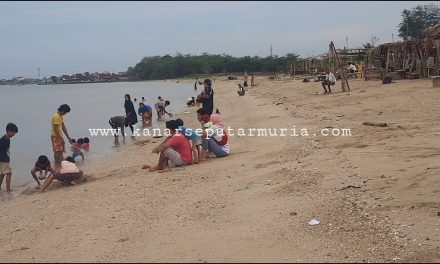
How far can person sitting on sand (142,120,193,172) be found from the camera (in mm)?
8625

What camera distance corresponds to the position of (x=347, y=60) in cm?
3441

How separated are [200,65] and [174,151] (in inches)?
3666

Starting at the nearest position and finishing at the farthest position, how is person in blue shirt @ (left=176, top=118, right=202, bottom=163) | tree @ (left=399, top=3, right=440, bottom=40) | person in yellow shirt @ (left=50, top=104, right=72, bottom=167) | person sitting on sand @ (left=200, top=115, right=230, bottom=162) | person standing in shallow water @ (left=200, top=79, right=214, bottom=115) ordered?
1. person in blue shirt @ (left=176, top=118, right=202, bottom=163)
2. person sitting on sand @ (left=200, top=115, right=230, bottom=162)
3. person in yellow shirt @ (left=50, top=104, right=72, bottom=167)
4. person standing in shallow water @ (left=200, top=79, right=214, bottom=115)
5. tree @ (left=399, top=3, right=440, bottom=40)

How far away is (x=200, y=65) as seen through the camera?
100562 mm

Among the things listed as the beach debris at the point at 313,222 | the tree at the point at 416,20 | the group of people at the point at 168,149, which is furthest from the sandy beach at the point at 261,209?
the tree at the point at 416,20

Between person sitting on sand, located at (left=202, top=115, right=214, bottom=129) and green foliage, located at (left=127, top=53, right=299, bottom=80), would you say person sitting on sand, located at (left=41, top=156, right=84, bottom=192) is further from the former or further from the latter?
green foliage, located at (left=127, top=53, right=299, bottom=80)

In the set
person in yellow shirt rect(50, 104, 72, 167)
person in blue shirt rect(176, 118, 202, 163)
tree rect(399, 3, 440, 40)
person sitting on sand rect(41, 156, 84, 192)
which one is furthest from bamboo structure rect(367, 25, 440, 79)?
person sitting on sand rect(41, 156, 84, 192)

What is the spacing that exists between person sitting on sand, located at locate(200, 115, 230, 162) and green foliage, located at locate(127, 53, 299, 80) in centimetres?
5109

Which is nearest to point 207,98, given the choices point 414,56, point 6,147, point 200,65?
point 6,147

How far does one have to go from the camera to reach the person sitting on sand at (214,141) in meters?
9.14

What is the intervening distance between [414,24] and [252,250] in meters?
34.2

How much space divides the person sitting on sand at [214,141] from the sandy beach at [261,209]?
408 mm

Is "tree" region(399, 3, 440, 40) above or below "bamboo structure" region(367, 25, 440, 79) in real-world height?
above

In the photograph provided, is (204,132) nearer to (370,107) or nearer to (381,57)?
(370,107)
